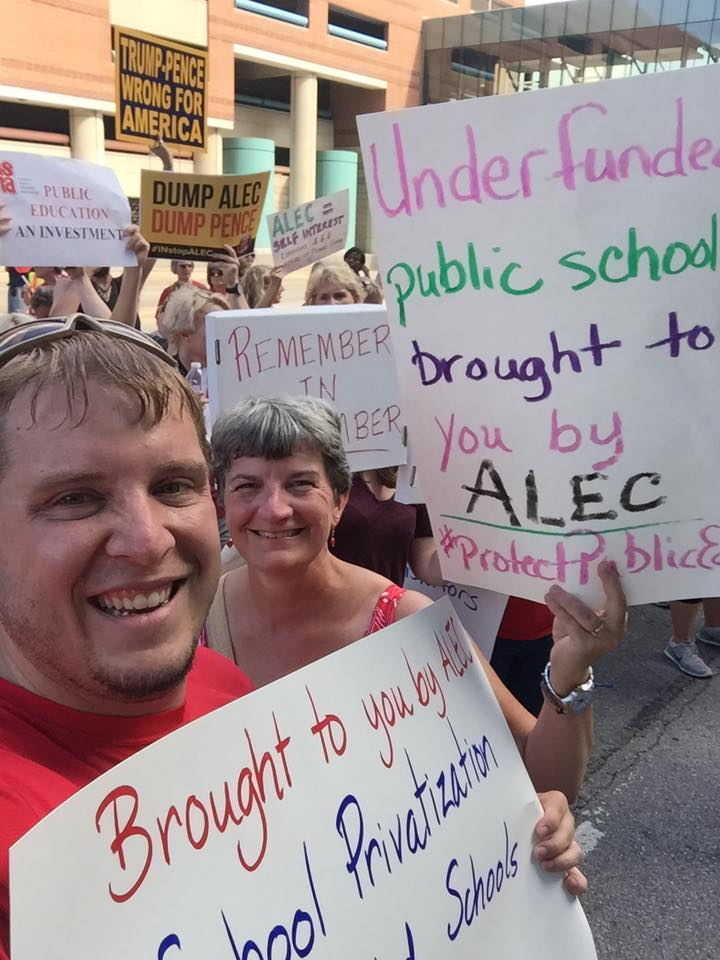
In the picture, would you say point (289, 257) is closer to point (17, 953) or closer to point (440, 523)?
point (440, 523)

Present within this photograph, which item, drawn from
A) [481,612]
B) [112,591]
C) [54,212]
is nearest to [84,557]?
[112,591]

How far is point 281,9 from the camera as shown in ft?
97.7

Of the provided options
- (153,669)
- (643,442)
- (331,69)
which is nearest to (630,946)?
(643,442)

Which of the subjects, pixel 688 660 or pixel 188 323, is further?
pixel 688 660

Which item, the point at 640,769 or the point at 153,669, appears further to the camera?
the point at 640,769

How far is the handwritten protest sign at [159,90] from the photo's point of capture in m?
5.33

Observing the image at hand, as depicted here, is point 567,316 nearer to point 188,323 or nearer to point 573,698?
point 573,698

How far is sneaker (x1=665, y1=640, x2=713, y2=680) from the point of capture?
4184 mm

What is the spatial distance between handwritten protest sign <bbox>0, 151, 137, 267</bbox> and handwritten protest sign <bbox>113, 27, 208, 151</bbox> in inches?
36.7

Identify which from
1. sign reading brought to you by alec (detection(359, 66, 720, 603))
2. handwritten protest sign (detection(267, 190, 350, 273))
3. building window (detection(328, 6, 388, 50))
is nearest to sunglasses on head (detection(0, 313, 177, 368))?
sign reading brought to you by alec (detection(359, 66, 720, 603))

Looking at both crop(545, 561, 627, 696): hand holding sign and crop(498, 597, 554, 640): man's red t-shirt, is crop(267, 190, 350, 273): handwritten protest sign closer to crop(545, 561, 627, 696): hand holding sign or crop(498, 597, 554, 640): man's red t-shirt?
crop(498, 597, 554, 640): man's red t-shirt

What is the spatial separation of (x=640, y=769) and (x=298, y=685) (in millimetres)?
2759

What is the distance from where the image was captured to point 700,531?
126 cm

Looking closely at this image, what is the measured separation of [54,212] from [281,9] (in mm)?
30070
